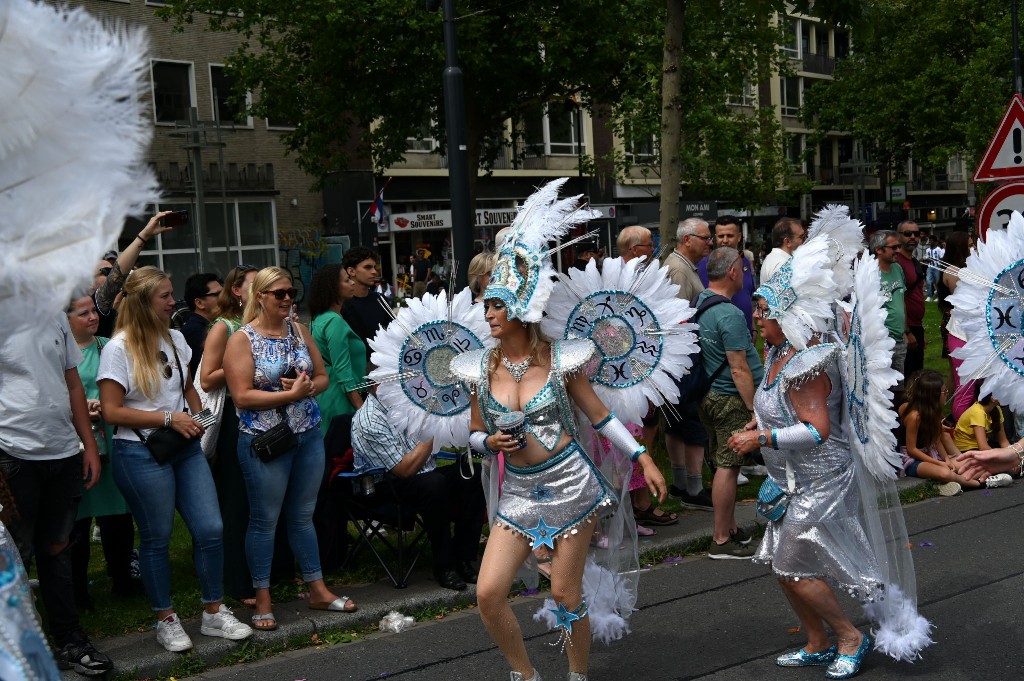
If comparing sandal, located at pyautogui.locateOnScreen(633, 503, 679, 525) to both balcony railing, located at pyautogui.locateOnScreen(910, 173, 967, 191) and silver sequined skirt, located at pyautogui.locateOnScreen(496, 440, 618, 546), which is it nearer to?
silver sequined skirt, located at pyautogui.locateOnScreen(496, 440, 618, 546)

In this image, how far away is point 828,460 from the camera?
5.18 m

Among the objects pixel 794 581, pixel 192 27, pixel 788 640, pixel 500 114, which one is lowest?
pixel 788 640

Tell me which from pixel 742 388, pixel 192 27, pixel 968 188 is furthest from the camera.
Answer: pixel 968 188

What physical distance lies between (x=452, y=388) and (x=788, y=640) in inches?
83.8

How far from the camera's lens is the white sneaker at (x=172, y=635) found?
18.4 feet

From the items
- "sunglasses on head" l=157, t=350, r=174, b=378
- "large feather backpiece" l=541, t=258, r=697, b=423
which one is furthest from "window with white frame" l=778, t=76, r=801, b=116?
"sunglasses on head" l=157, t=350, r=174, b=378

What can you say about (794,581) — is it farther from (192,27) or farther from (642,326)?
(192,27)

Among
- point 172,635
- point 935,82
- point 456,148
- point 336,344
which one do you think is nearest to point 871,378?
point 336,344

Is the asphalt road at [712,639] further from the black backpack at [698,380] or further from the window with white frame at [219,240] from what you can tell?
the window with white frame at [219,240]

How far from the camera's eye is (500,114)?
22656 mm

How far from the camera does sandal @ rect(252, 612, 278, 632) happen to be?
6.00m

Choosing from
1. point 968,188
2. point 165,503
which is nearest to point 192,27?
point 165,503

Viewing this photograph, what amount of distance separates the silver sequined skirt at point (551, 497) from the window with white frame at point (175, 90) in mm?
26457

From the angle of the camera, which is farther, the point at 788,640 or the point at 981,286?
the point at 788,640
